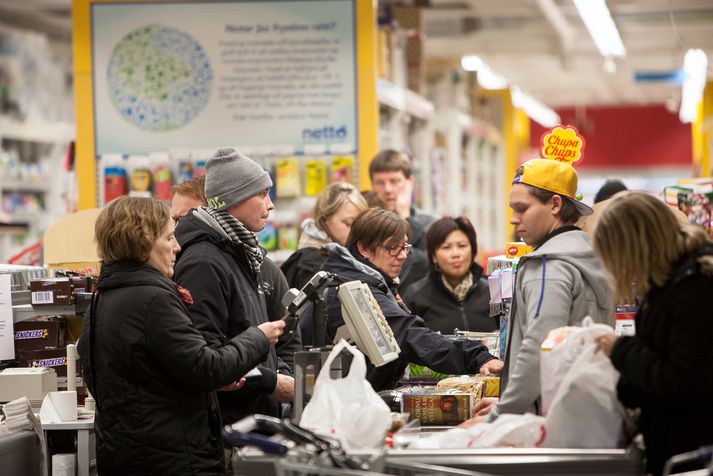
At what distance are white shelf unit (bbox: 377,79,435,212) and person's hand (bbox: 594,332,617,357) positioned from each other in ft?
16.8

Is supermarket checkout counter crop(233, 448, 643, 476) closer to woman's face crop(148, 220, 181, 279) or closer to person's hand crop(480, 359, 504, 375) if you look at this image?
woman's face crop(148, 220, 181, 279)

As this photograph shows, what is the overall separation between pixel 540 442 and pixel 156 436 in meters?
1.27

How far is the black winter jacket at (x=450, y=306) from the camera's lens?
5848 millimetres

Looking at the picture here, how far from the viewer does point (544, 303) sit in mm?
3383

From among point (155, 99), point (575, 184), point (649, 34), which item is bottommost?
point (575, 184)

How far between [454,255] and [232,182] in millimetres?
2175

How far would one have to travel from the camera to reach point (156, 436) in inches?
137

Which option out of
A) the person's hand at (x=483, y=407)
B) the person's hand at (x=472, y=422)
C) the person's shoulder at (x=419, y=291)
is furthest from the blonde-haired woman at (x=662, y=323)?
the person's shoulder at (x=419, y=291)

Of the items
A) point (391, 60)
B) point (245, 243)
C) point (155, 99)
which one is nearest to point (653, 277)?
point (245, 243)

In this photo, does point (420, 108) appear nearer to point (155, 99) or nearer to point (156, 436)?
point (155, 99)

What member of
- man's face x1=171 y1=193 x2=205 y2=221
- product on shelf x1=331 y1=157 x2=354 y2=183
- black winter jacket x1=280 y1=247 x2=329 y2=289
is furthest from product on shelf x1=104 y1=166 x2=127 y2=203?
man's face x1=171 y1=193 x2=205 y2=221

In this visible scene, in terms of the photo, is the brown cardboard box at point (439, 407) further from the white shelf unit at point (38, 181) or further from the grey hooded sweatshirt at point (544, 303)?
the white shelf unit at point (38, 181)

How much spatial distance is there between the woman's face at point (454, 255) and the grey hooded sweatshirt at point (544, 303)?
237 cm

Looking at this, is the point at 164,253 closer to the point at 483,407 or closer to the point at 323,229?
the point at 483,407
